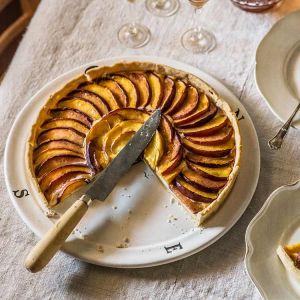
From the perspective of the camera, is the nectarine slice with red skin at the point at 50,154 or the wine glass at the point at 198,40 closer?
the nectarine slice with red skin at the point at 50,154

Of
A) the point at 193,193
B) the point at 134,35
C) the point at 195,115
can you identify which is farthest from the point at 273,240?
the point at 134,35

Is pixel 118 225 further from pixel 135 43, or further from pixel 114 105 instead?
pixel 135 43

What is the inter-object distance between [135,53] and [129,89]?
0.29 meters

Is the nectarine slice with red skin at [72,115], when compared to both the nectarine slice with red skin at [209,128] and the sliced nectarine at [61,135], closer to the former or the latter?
the sliced nectarine at [61,135]

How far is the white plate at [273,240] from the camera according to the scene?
160 cm

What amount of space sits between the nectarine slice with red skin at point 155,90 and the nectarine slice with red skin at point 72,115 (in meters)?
0.24

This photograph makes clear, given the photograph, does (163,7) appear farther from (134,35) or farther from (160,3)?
(134,35)

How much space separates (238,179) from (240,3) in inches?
34.6

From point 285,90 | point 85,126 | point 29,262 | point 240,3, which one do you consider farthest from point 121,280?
point 240,3

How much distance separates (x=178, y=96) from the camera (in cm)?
201

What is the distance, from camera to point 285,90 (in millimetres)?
2002

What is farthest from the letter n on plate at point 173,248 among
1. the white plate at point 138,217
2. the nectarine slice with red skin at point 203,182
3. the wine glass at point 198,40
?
the wine glass at point 198,40

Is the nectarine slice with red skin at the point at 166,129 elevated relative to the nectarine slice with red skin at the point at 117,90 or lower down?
lower down

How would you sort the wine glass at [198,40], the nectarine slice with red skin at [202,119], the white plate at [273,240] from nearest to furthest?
the white plate at [273,240] → the nectarine slice with red skin at [202,119] → the wine glass at [198,40]
